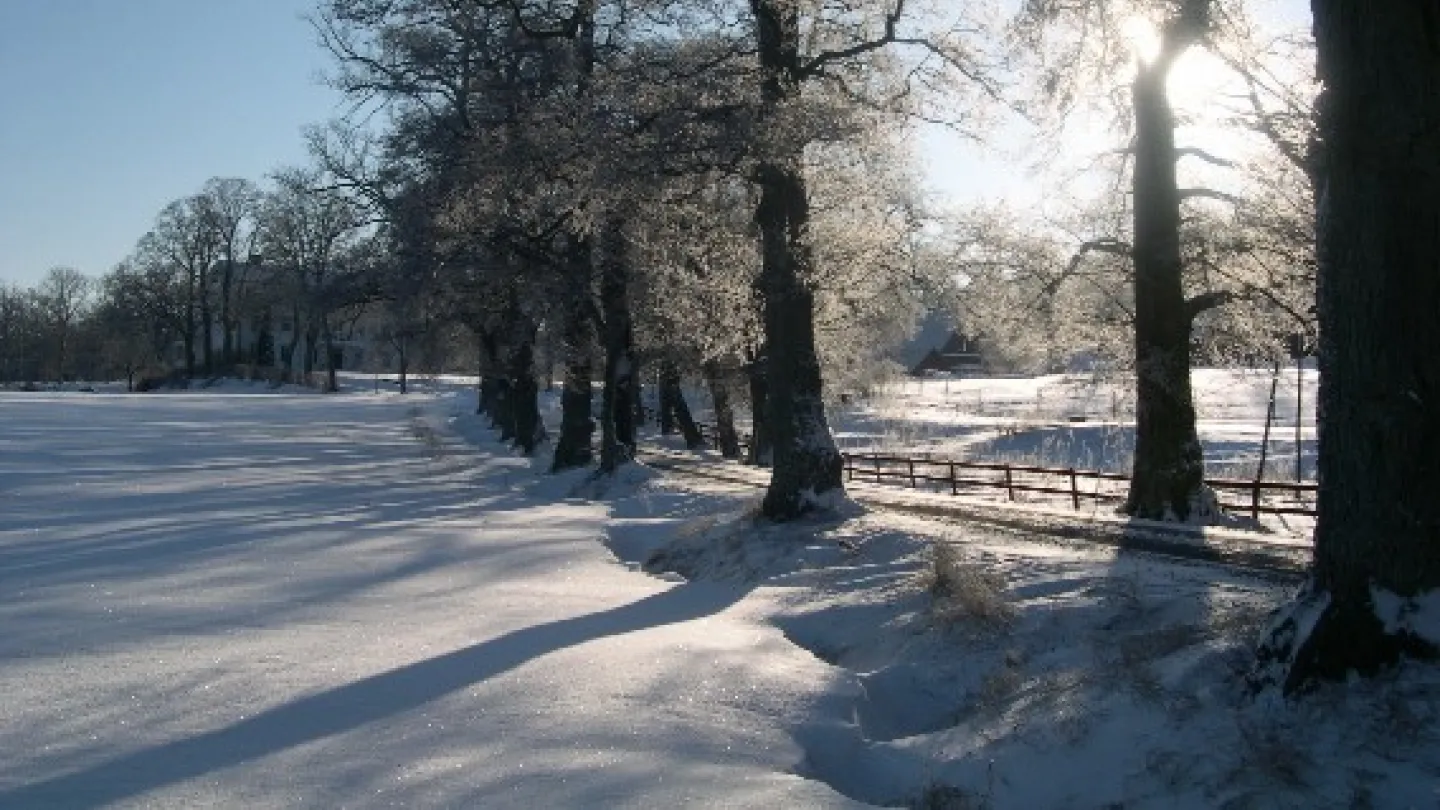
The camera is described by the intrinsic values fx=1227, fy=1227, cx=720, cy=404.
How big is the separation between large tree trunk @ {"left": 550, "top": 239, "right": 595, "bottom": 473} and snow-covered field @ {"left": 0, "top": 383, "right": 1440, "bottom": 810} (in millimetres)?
11313

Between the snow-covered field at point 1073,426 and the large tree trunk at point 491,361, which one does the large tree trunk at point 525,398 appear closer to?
the large tree trunk at point 491,361

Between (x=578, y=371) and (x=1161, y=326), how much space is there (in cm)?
1630

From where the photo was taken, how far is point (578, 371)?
30.5 m

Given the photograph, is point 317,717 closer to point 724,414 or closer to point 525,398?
point 525,398

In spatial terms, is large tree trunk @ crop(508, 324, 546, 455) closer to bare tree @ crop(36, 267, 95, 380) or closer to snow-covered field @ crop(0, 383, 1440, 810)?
snow-covered field @ crop(0, 383, 1440, 810)

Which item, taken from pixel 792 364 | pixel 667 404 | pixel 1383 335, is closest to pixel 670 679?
pixel 1383 335

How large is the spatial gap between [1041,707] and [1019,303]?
45.1ft

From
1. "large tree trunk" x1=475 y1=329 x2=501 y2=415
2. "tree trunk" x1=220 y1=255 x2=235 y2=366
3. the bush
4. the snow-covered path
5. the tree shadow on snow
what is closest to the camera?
the tree shadow on snow

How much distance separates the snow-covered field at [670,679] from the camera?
677cm

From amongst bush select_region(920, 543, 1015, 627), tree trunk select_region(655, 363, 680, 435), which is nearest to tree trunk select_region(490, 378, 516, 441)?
tree trunk select_region(655, 363, 680, 435)

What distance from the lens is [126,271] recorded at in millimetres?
109188

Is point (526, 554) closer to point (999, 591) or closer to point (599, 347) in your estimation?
point (999, 591)

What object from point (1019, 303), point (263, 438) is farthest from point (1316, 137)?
point (263, 438)

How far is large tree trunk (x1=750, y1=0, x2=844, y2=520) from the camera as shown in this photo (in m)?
16.7
